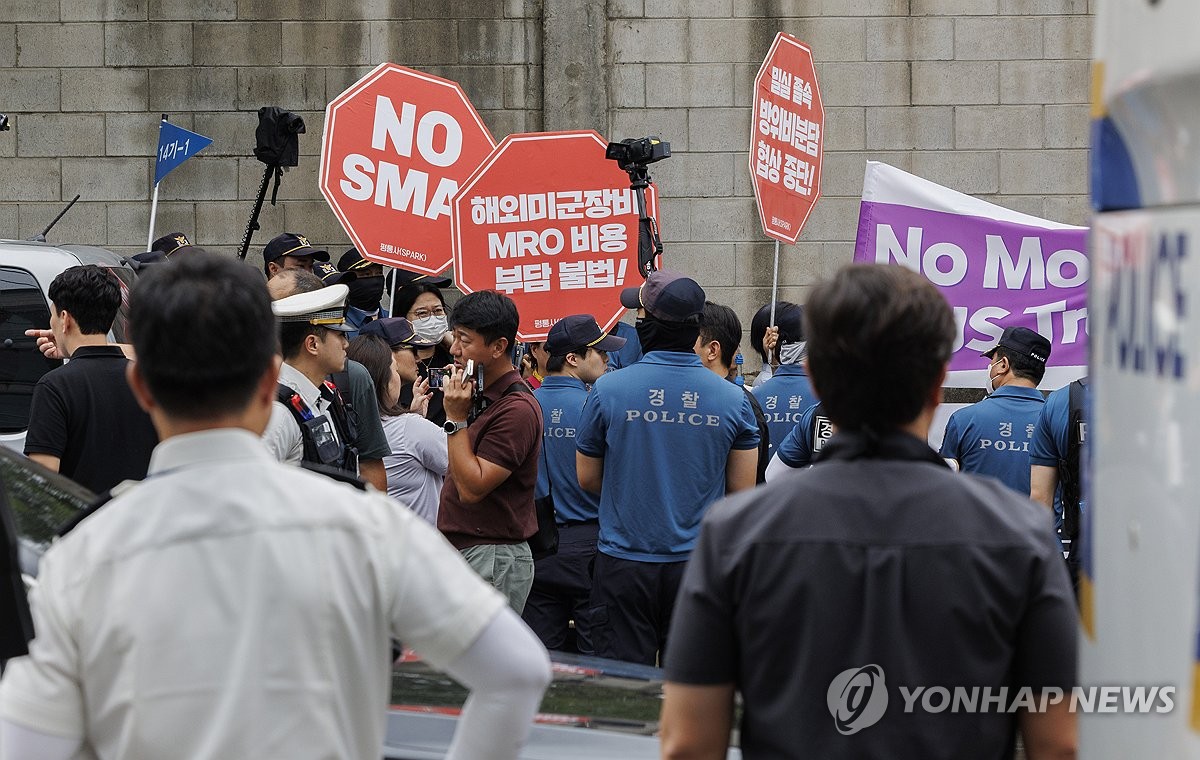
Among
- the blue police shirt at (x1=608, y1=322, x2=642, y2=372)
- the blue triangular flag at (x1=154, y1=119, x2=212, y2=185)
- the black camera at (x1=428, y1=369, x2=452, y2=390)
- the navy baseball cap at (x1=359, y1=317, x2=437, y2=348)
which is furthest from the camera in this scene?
the blue triangular flag at (x1=154, y1=119, x2=212, y2=185)

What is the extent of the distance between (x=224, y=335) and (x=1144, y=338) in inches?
42.4

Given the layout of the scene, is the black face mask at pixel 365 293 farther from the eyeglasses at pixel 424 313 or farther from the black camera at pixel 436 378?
the black camera at pixel 436 378

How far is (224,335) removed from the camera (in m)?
1.74

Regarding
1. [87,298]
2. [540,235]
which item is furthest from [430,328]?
[87,298]

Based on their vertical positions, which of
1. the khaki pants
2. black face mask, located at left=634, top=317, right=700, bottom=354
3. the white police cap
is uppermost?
the white police cap

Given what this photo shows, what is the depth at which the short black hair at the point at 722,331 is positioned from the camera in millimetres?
5984

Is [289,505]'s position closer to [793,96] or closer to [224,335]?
[224,335]

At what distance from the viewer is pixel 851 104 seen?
10.6m

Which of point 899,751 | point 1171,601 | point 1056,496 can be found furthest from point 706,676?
point 1056,496

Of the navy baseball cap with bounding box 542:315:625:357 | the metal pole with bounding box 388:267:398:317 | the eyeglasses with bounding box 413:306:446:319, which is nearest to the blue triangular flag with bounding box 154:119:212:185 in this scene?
the metal pole with bounding box 388:267:398:317

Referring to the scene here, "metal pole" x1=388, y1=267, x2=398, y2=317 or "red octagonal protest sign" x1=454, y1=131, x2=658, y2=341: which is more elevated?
"red octagonal protest sign" x1=454, y1=131, x2=658, y2=341

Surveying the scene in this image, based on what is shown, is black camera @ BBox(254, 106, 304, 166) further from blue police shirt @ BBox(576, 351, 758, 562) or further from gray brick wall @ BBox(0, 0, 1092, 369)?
blue police shirt @ BBox(576, 351, 758, 562)

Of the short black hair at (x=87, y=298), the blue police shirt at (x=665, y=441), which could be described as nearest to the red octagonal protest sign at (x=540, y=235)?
the blue police shirt at (x=665, y=441)

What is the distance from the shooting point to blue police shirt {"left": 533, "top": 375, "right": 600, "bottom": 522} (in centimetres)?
573
